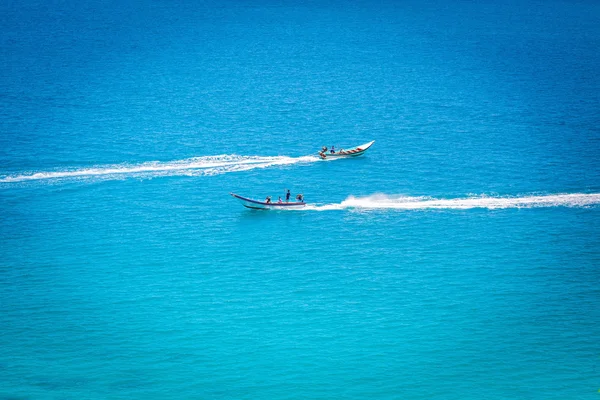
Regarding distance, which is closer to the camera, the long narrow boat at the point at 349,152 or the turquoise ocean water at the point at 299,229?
the turquoise ocean water at the point at 299,229

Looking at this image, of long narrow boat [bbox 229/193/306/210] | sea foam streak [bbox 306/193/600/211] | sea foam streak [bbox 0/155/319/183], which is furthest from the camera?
sea foam streak [bbox 0/155/319/183]

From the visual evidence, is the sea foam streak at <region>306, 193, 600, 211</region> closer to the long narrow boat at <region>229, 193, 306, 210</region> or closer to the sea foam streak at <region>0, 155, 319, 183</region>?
the long narrow boat at <region>229, 193, 306, 210</region>

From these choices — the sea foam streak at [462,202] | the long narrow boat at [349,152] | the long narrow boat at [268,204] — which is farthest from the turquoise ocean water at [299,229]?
the long narrow boat at [349,152]

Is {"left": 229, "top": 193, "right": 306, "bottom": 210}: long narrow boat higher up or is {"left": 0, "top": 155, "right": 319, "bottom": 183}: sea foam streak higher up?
{"left": 0, "top": 155, "right": 319, "bottom": 183}: sea foam streak

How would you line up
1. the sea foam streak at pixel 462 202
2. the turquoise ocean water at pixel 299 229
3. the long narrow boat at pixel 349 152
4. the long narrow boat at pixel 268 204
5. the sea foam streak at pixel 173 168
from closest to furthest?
the turquoise ocean water at pixel 299 229 < the long narrow boat at pixel 268 204 < the sea foam streak at pixel 462 202 < the sea foam streak at pixel 173 168 < the long narrow boat at pixel 349 152

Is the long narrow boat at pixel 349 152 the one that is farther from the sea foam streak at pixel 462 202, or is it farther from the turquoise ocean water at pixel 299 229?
the sea foam streak at pixel 462 202

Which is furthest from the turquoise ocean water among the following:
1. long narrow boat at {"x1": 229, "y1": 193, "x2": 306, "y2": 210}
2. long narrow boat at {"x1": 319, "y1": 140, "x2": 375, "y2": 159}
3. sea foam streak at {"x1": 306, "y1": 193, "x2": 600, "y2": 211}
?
long narrow boat at {"x1": 319, "y1": 140, "x2": 375, "y2": 159}

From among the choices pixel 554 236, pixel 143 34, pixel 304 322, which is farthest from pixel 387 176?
pixel 143 34

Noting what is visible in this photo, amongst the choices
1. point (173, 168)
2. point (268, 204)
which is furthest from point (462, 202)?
point (173, 168)
